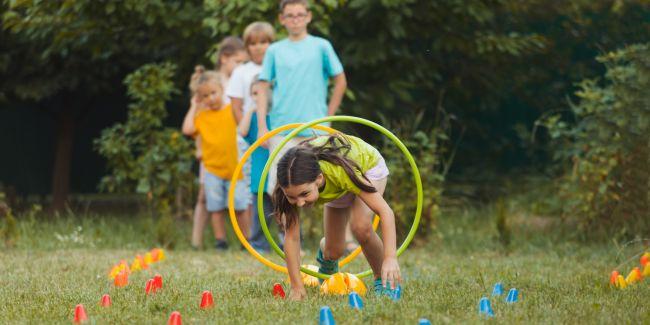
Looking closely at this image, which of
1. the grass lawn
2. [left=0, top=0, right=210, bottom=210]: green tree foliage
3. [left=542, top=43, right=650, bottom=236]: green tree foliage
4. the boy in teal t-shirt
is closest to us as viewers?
the grass lawn

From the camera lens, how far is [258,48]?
7.10 m

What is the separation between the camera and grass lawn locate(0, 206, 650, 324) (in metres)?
3.99

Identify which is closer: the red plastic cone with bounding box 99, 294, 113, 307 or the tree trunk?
the red plastic cone with bounding box 99, 294, 113, 307

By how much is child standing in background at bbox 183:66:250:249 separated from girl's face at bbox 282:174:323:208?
322 cm

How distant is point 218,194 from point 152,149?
4.52 ft

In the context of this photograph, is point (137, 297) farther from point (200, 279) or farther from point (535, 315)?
point (535, 315)

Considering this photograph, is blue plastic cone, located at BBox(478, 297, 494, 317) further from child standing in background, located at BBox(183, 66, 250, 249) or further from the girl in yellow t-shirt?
child standing in background, located at BBox(183, 66, 250, 249)

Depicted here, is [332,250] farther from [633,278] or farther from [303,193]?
[633,278]

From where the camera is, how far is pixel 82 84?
413 inches

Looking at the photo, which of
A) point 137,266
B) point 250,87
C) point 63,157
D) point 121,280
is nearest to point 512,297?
point 121,280

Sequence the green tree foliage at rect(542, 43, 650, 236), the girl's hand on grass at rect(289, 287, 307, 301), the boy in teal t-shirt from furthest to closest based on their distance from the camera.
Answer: the green tree foliage at rect(542, 43, 650, 236), the boy in teal t-shirt, the girl's hand on grass at rect(289, 287, 307, 301)

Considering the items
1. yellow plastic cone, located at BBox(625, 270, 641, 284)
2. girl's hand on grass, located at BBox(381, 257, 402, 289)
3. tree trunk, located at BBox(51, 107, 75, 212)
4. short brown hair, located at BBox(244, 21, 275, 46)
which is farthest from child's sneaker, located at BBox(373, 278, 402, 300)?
tree trunk, located at BBox(51, 107, 75, 212)

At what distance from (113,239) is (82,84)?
3.13 meters

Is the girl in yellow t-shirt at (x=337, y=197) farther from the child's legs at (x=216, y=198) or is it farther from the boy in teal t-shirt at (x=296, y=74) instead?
the child's legs at (x=216, y=198)
